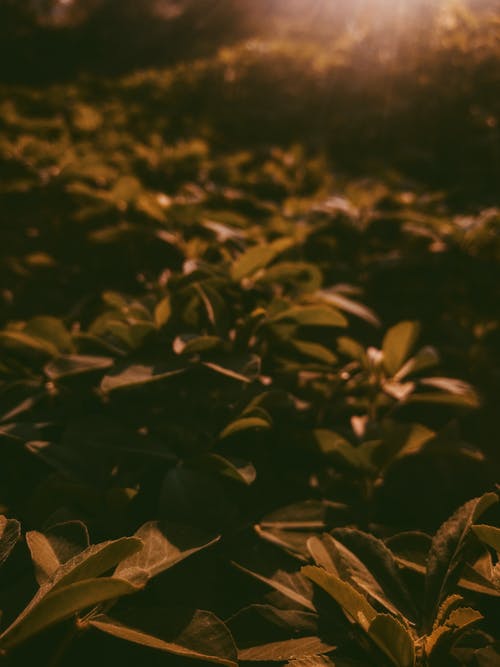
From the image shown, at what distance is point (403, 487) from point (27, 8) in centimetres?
2053

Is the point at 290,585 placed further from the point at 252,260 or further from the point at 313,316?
the point at 252,260

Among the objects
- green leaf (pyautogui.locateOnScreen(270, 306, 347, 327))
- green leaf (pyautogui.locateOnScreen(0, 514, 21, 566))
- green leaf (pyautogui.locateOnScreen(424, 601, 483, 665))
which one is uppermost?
green leaf (pyautogui.locateOnScreen(270, 306, 347, 327))

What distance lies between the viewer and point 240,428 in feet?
3.58

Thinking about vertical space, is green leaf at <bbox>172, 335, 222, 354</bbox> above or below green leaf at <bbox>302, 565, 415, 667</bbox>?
above

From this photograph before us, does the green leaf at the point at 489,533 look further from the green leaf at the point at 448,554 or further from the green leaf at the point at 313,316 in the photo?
the green leaf at the point at 313,316

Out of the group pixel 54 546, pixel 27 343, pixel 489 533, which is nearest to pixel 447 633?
pixel 489 533

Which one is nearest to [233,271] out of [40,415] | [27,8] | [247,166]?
[40,415]

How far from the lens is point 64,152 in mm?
2639

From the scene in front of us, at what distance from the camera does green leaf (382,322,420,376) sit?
137cm

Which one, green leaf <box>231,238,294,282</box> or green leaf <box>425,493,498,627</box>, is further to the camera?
green leaf <box>231,238,294,282</box>

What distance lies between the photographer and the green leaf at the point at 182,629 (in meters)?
0.74

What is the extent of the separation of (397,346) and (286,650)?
779 mm

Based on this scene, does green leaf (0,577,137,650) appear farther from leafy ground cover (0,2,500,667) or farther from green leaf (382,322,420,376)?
green leaf (382,322,420,376)

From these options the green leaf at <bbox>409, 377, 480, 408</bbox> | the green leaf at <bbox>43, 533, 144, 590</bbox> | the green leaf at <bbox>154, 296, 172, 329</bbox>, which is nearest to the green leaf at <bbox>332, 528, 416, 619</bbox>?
the green leaf at <bbox>43, 533, 144, 590</bbox>
